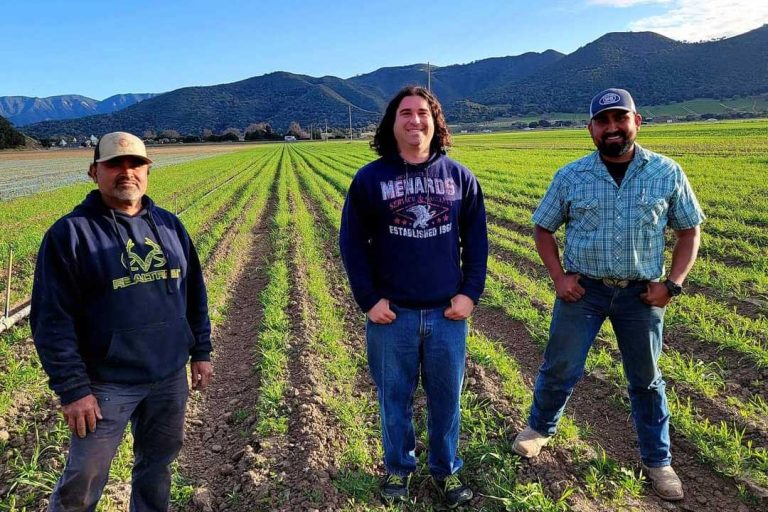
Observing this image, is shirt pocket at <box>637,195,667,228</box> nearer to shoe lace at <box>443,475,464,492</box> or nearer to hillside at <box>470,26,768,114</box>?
shoe lace at <box>443,475,464,492</box>

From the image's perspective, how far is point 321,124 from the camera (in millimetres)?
176875

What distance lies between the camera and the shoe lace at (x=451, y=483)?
2.99 meters

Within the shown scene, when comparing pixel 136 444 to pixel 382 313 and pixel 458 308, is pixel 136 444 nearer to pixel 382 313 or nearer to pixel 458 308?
pixel 382 313

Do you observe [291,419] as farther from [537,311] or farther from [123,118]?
[123,118]

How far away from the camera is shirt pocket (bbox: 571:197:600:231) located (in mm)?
2924

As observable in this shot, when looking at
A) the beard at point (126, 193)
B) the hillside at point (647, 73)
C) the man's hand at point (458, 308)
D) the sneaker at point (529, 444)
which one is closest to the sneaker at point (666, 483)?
the sneaker at point (529, 444)

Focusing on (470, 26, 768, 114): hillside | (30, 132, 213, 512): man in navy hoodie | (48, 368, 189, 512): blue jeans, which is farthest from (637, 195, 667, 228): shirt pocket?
(470, 26, 768, 114): hillside

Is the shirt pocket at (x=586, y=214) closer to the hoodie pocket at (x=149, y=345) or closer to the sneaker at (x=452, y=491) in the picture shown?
the sneaker at (x=452, y=491)

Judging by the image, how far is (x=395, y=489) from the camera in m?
2.98

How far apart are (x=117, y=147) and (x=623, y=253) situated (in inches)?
102

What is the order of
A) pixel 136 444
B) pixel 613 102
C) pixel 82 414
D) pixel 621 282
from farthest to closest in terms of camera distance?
pixel 621 282 → pixel 613 102 → pixel 136 444 → pixel 82 414

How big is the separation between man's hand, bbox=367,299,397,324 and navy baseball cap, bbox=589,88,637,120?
1564mm

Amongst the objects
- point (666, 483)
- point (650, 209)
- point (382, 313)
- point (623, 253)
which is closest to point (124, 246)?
point (382, 313)

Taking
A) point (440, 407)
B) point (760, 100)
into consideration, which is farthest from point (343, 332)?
point (760, 100)
